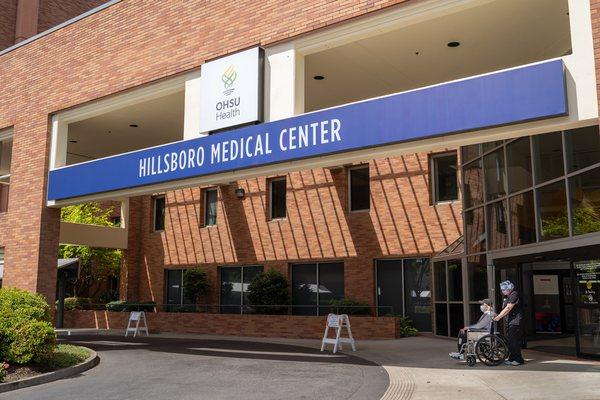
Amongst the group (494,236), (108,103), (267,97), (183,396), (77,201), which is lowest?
(183,396)

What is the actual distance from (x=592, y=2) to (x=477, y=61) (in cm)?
592

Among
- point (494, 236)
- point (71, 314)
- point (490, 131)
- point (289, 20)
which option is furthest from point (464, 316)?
point (71, 314)

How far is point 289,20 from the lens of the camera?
43.4 feet

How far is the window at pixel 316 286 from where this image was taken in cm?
2309

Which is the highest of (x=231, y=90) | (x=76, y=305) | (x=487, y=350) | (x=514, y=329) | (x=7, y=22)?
(x=7, y=22)

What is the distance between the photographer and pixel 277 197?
2536 cm

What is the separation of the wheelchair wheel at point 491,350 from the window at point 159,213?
67.0ft

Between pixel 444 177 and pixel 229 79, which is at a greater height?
pixel 229 79

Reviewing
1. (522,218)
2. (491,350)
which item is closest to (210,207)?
(522,218)

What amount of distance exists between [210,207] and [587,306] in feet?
61.5

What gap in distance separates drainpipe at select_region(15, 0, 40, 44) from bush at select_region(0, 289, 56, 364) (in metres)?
31.0

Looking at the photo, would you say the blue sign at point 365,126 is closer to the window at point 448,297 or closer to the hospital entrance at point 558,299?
the hospital entrance at point 558,299

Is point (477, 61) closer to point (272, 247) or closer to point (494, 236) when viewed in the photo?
point (494, 236)

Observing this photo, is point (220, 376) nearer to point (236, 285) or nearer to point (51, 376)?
point (51, 376)
